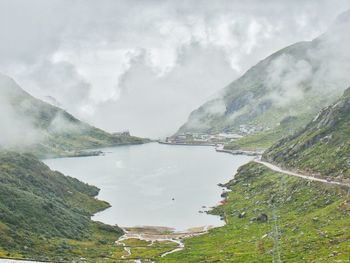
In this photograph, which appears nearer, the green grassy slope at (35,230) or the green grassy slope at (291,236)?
the green grassy slope at (291,236)

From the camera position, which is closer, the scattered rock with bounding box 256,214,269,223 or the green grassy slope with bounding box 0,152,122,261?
the green grassy slope with bounding box 0,152,122,261

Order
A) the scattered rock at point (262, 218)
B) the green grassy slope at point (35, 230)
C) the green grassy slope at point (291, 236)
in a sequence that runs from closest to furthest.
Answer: the green grassy slope at point (291, 236), the green grassy slope at point (35, 230), the scattered rock at point (262, 218)

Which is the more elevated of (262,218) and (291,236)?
(262,218)

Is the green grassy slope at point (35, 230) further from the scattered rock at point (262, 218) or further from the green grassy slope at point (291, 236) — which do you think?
the scattered rock at point (262, 218)

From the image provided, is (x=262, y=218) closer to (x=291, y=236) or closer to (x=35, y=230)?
(x=291, y=236)

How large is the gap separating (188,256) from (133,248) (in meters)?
28.6

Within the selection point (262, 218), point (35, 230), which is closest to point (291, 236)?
point (262, 218)

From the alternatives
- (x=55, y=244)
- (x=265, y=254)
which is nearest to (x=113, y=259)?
(x=55, y=244)

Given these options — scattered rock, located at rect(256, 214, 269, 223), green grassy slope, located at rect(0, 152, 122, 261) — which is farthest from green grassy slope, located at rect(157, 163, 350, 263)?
green grassy slope, located at rect(0, 152, 122, 261)

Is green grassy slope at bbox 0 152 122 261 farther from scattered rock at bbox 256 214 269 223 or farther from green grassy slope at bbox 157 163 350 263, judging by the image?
scattered rock at bbox 256 214 269 223

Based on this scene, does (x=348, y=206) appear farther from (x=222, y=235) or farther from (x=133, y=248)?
(x=133, y=248)

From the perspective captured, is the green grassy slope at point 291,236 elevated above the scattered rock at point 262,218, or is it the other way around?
the scattered rock at point 262,218

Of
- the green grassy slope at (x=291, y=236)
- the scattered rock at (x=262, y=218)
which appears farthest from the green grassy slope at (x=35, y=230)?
the scattered rock at (x=262, y=218)

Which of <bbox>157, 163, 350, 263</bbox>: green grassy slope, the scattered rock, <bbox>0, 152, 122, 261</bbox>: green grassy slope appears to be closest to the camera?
<bbox>157, 163, 350, 263</bbox>: green grassy slope
